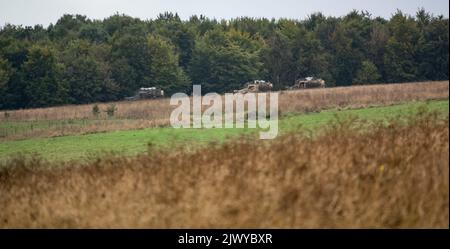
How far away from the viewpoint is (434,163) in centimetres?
623

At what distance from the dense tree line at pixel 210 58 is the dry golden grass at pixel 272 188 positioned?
6224 cm

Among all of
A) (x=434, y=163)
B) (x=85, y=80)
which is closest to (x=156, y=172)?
(x=434, y=163)

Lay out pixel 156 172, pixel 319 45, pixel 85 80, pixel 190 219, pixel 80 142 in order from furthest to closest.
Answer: pixel 319 45, pixel 85 80, pixel 80 142, pixel 156 172, pixel 190 219

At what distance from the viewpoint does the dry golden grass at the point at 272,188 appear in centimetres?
559

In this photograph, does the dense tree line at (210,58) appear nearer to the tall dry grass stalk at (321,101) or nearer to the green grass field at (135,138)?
the tall dry grass stalk at (321,101)

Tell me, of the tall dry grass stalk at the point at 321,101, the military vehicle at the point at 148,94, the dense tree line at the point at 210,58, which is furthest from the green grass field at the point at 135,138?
the dense tree line at the point at 210,58

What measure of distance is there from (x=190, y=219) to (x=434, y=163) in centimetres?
311

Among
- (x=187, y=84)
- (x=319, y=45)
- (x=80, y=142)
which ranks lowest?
(x=80, y=142)

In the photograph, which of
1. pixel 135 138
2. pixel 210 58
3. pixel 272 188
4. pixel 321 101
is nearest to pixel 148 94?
pixel 210 58

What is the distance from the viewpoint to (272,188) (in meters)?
6.04

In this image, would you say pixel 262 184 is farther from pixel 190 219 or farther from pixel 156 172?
pixel 156 172
